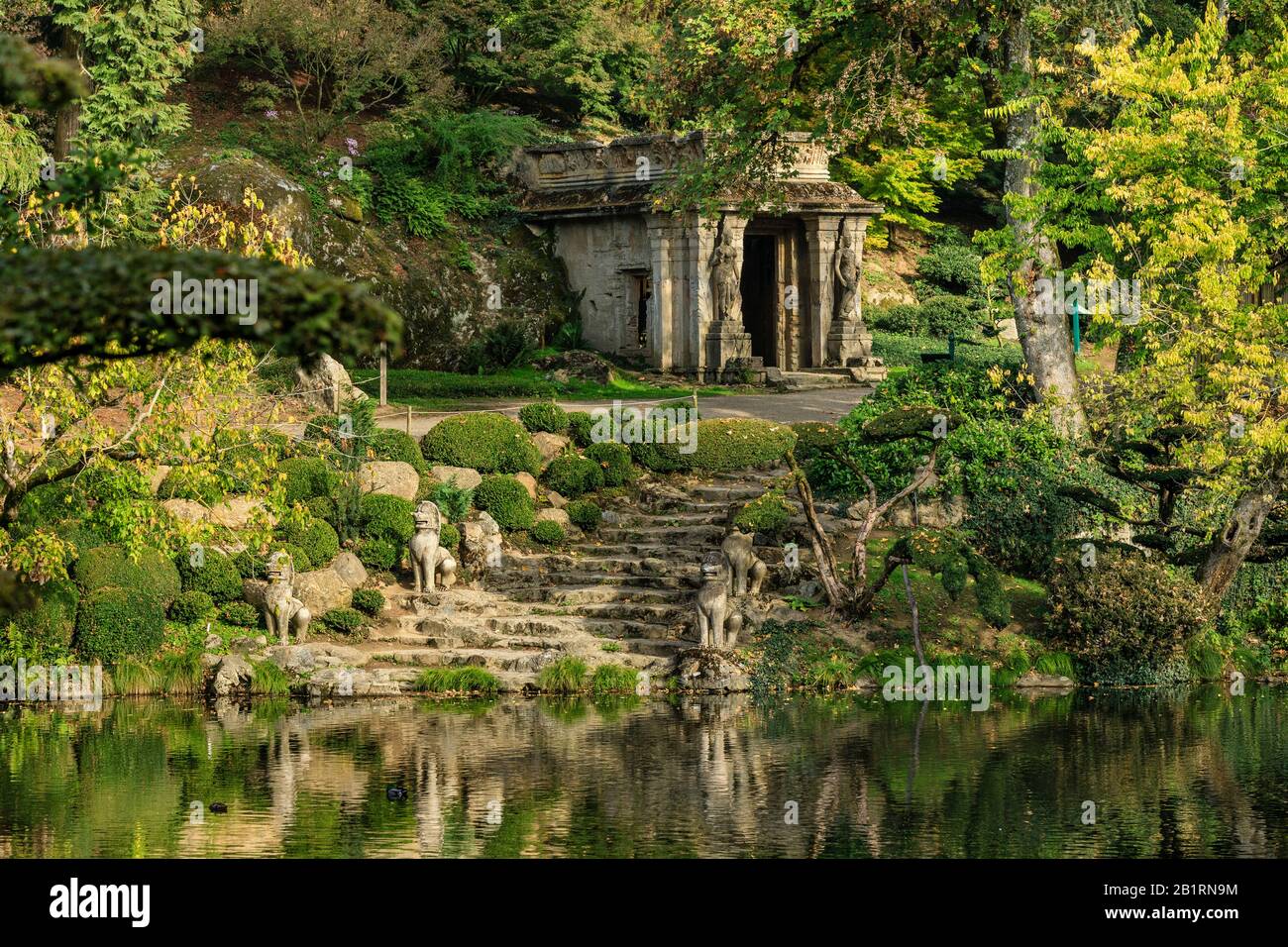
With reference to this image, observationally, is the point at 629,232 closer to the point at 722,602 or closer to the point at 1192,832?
the point at 722,602

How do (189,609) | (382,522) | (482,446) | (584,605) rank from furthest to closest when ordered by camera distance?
(482,446) < (382,522) < (584,605) < (189,609)

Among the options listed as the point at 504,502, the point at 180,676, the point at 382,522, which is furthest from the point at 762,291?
the point at 180,676

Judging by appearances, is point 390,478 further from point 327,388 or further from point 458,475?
point 327,388

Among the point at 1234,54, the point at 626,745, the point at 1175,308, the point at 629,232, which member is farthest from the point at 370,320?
the point at 629,232

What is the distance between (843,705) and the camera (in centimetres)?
2505

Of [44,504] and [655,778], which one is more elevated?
[44,504]

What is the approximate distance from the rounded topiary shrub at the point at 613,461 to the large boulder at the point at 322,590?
239 inches

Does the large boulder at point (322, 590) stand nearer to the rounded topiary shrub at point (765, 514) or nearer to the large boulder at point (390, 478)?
the large boulder at point (390, 478)

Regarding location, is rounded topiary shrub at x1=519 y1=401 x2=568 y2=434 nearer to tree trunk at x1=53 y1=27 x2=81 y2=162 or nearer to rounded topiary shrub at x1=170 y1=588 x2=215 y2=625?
rounded topiary shrub at x1=170 y1=588 x2=215 y2=625

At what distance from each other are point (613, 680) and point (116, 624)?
24.4 feet

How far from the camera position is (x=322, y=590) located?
28094 mm

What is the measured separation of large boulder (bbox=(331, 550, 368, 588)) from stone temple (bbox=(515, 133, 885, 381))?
1620cm
